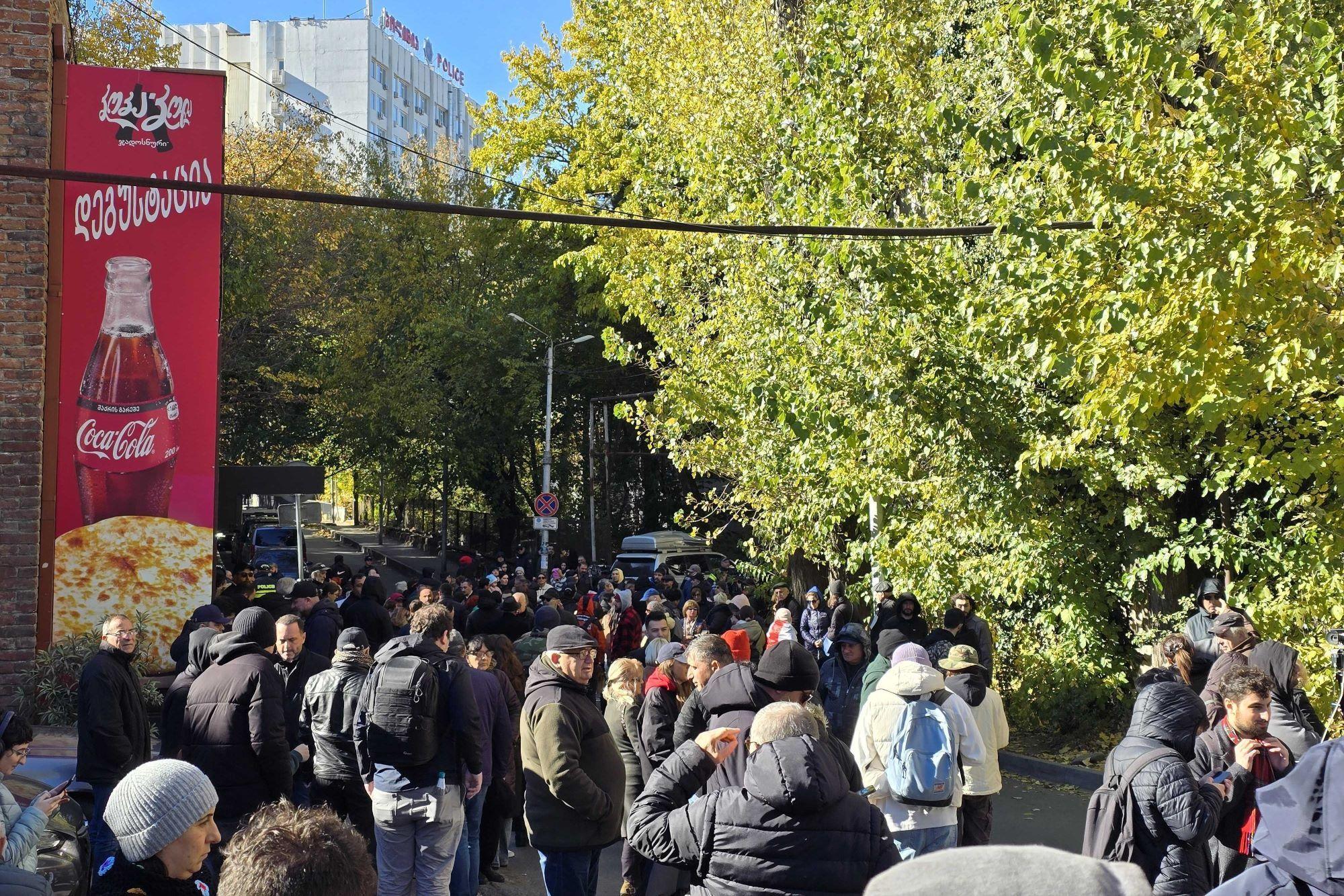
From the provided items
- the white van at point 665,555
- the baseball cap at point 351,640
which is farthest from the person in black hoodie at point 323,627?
the white van at point 665,555

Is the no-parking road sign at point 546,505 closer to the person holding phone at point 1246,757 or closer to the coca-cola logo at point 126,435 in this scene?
the coca-cola logo at point 126,435

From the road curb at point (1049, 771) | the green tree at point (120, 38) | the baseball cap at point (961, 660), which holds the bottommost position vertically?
the road curb at point (1049, 771)

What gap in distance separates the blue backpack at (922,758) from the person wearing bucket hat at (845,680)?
4060 mm

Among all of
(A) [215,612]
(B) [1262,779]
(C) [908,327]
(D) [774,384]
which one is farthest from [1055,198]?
(A) [215,612]

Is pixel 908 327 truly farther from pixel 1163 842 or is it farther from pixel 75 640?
pixel 75 640

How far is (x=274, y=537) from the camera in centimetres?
3569

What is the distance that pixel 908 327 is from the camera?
41.0 feet

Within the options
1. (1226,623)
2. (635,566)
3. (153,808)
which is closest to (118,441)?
(153,808)

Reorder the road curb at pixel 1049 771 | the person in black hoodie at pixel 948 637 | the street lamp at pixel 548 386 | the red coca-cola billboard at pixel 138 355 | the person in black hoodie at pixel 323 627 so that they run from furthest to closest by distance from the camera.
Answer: the street lamp at pixel 548 386, the red coca-cola billboard at pixel 138 355, the road curb at pixel 1049 771, the person in black hoodie at pixel 948 637, the person in black hoodie at pixel 323 627

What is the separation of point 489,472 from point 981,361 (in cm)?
3201

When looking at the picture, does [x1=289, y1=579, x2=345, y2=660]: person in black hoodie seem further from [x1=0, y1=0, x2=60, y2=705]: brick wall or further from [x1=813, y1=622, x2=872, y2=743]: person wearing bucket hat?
[x1=813, y1=622, x2=872, y2=743]: person wearing bucket hat

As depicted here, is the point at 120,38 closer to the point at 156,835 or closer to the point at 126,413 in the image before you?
the point at 126,413

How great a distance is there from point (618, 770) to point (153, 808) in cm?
320

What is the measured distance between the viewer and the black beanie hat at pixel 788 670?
18.9 ft
